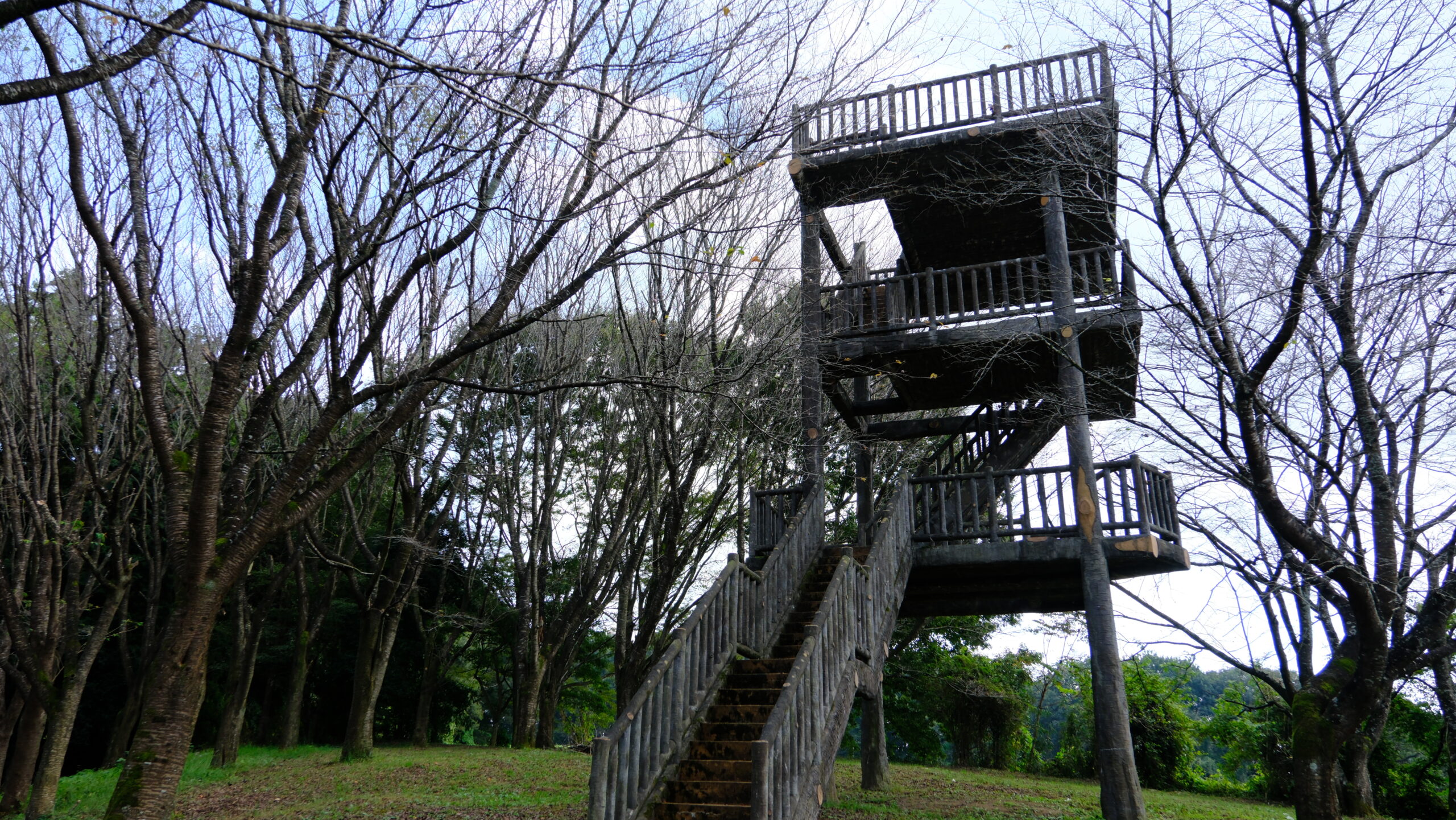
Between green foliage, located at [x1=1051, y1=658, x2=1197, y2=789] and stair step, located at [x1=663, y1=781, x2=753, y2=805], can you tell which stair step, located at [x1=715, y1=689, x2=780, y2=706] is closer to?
stair step, located at [x1=663, y1=781, x2=753, y2=805]

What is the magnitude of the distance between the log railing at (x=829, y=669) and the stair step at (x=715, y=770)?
1.71 feet

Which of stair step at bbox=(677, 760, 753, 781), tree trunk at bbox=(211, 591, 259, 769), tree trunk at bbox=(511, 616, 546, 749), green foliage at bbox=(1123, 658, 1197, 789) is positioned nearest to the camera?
stair step at bbox=(677, 760, 753, 781)

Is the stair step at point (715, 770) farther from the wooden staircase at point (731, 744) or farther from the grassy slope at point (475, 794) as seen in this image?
the grassy slope at point (475, 794)

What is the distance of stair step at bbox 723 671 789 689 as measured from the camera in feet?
27.9

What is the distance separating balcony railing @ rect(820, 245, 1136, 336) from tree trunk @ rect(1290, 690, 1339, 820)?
5.14m

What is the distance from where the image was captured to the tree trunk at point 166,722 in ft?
19.7

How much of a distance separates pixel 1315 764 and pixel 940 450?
7161 mm

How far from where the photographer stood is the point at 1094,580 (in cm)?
1066

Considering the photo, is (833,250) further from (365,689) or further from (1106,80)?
(365,689)

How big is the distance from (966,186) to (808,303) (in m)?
2.85

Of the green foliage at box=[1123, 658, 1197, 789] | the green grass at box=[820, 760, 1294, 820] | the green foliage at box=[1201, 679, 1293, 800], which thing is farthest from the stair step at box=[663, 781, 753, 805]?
the green foliage at box=[1123, 658, 1197, 789]

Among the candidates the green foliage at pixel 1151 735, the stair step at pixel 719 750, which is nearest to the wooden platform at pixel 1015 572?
the stair step at pixel 719 750

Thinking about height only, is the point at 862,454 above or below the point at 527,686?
above

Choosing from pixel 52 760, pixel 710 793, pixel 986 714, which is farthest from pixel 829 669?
pixel 986 714
